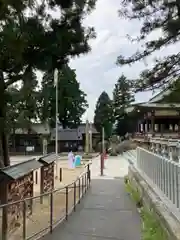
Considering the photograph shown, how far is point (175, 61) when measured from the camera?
28.5 ft

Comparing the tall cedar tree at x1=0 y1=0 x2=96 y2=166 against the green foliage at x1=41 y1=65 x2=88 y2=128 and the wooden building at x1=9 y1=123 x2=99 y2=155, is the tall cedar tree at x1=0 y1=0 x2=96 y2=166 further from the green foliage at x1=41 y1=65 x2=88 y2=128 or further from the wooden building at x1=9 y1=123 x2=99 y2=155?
the wooden building at x1=9 y1=123 x2=99 y2=155

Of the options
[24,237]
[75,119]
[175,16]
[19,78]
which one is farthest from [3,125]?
[75,119]

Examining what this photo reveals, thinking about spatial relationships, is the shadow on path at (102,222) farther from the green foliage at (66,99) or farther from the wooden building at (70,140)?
the wooden building at (70,140)

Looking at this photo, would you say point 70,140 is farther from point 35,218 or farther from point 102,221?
point 35,218

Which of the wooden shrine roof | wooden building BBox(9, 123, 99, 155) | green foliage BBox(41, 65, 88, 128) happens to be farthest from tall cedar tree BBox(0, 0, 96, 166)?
wooden building BBox(9, 123, 99, 155)

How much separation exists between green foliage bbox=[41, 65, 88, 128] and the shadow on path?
160 ft

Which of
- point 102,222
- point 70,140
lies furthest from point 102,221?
point 70,140

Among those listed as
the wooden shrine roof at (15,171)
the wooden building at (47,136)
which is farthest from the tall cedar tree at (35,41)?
the wooden building at (47,136)

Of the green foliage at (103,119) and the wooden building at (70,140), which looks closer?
the wooden building at (70,140)

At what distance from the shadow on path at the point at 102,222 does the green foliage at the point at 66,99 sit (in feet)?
160

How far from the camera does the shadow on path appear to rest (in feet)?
29.9

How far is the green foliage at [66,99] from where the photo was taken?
67.9m

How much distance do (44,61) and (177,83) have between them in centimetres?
402

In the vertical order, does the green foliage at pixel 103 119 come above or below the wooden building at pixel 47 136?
above
